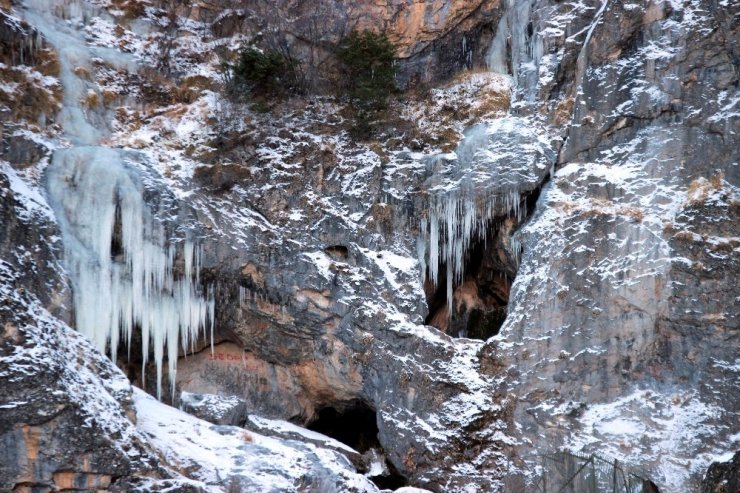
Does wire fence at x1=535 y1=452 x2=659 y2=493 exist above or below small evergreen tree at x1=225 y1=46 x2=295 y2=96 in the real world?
below

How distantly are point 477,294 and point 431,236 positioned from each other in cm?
232

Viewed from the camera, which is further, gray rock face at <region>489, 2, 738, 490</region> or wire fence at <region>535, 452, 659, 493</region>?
gray rock face at <region>489, 2, 738, 490</region>

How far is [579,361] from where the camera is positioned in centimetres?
1852

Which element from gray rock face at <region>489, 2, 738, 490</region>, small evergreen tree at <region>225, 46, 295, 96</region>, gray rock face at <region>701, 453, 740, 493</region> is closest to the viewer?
gray rock face at <region>701, 453, 740, 493</region>

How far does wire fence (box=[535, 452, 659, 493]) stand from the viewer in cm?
1622

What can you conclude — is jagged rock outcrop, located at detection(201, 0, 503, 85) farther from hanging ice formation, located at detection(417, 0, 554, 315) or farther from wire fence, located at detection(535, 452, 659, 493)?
wire fence, located at detection(535, 452, 659, 493)

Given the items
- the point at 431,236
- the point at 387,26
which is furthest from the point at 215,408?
the point at 387,26

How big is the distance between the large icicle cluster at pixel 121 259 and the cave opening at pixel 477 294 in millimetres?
5794

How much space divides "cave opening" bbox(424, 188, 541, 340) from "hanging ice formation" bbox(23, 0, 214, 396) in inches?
228

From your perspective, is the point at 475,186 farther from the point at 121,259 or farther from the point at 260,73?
the point at 121,259

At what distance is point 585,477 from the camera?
17.4 meters

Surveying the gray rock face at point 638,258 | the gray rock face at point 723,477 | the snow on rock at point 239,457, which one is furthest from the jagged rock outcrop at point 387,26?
the gray rock face at point 723,477

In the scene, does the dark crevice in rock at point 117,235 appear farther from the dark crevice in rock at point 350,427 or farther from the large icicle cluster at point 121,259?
the dark crevice in rock at point 350,427

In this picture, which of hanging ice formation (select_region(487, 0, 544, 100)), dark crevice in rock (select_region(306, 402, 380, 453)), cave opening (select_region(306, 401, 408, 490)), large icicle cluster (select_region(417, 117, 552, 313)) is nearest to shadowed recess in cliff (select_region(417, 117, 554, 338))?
large icicle cluster (select_region(417, 117, 552, 313))
